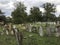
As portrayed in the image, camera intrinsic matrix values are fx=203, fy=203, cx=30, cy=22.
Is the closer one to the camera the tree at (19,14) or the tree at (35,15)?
the tree at (19,14)

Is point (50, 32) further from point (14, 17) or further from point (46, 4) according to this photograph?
point (46, 4)

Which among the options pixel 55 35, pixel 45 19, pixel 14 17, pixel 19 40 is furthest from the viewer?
pixel 45 19

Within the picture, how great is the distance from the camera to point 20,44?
1468 centimetres

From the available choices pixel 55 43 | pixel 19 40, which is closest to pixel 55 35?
pixel 55 43

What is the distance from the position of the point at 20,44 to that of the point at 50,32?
8.56 metres

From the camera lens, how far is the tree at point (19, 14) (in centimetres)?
8288

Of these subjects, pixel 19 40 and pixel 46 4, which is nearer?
pixel 19 40

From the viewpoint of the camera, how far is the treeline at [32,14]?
84812mm

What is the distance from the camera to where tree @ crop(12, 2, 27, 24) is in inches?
3263

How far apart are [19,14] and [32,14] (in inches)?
271

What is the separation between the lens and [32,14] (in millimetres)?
91688

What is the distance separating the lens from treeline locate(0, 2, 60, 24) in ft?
278

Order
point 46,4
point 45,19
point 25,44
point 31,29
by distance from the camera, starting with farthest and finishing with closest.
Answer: point 46,4 → point 45,19 → point 31,29 → point 25,44

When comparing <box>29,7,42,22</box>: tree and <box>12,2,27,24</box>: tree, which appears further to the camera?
<box>29,7,42,22</box>: tree
